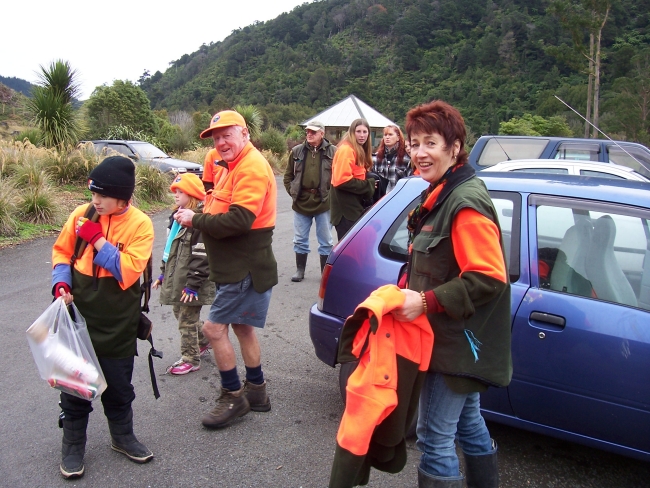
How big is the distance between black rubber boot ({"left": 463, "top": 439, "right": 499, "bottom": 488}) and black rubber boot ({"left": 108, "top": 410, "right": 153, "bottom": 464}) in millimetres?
1718

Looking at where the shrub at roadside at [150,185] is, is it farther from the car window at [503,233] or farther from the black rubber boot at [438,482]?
Answer: the black rubber boot at [438,482]

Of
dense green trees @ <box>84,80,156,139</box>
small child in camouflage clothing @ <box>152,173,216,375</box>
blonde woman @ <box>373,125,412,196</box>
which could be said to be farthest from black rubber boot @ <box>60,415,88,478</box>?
dense green trees @ <box>84,80,156,139</box>

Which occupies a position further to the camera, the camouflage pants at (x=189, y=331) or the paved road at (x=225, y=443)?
the camouflage pants at (x=189, y=331)

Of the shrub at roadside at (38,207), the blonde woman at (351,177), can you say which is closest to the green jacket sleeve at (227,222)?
the blonde woman at (351,177)

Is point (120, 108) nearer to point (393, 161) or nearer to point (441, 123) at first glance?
point (393, 161)

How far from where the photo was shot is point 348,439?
2.01 metres

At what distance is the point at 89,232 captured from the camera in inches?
107

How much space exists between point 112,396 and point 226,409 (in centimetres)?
74

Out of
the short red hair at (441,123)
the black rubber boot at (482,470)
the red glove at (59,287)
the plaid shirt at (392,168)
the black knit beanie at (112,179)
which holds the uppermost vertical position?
the short red hair at (441,123)

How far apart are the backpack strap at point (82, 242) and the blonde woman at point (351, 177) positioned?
334cm

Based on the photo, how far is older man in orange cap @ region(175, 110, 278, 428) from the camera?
3139mm

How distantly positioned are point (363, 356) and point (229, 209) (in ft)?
4.69

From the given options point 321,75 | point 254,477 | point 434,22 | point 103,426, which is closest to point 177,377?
point 103,426

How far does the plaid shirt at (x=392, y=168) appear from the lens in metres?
6.36
